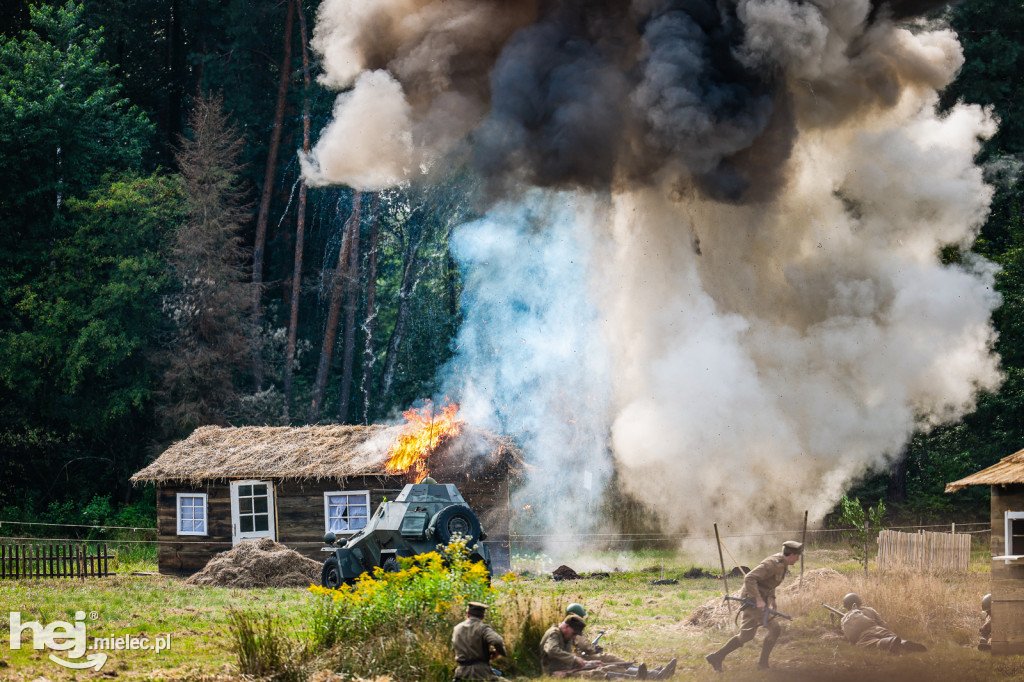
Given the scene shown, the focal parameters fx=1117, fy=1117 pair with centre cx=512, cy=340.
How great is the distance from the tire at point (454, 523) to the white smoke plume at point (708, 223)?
6.13m

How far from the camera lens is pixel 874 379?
28266mm

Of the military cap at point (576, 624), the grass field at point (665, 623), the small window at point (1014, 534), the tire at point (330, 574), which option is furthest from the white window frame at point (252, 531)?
the small window at point (1014, 534)

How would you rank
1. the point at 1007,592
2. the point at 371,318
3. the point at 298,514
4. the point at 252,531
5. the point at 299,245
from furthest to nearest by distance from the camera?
the point at 299,245, the point at 371,318, the point at 252,531, the point at 298,514, the point at 1007,592

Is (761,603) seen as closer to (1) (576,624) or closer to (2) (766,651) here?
(2) (766,651)

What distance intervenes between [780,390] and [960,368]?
7791mm

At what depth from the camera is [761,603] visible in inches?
565

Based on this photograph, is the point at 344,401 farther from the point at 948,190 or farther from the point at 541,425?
the point at 948,190

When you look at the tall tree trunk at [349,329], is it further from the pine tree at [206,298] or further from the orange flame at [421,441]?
the orange flame at [421,441]

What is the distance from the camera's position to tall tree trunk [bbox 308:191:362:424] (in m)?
41.4

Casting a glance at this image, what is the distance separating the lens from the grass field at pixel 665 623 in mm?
13758

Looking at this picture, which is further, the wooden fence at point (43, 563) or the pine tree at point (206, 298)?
the pine tree at point (206, 298)

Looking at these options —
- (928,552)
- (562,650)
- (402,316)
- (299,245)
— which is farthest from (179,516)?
(928,552)

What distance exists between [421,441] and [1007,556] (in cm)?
1310

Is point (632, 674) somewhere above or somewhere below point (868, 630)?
below
